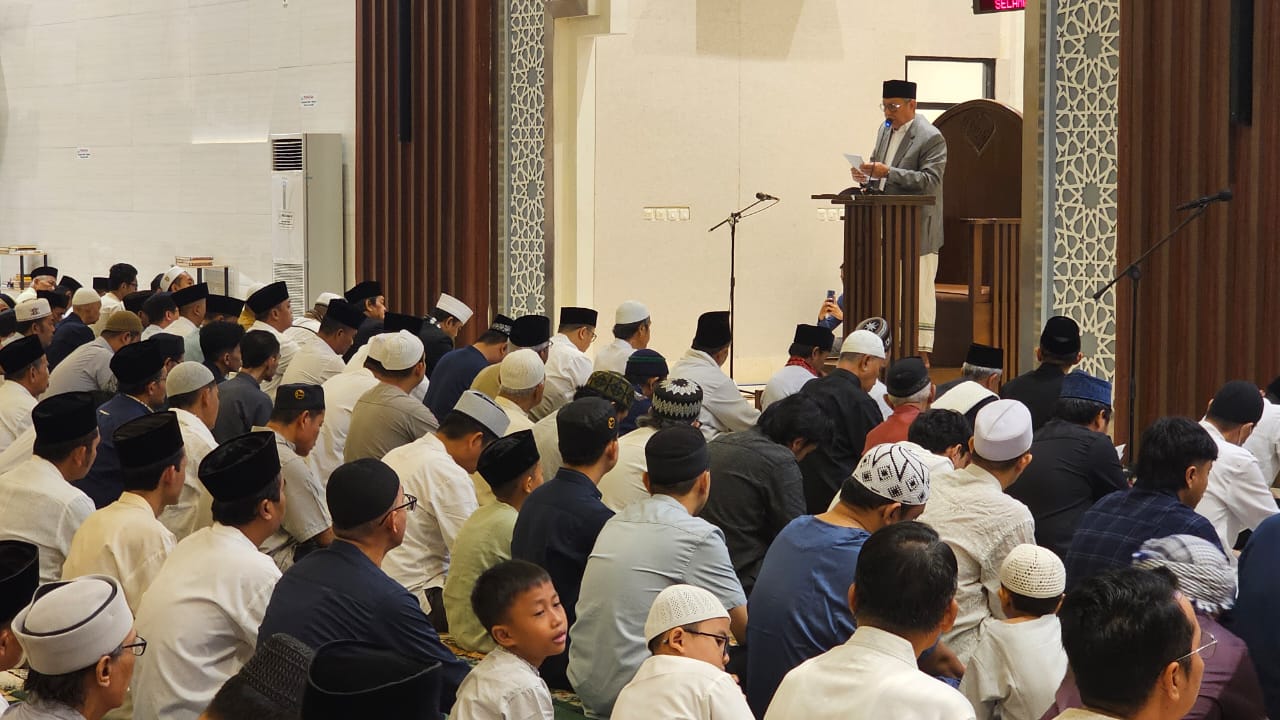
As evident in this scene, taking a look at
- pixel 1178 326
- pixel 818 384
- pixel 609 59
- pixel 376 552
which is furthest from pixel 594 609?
pixel 609 59

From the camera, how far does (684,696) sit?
2641 millimetres

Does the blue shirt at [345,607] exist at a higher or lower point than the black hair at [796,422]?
lower

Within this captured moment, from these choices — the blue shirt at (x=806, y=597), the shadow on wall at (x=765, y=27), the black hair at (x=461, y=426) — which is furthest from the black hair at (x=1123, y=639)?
the shadow on wall at (x=765, y=27)

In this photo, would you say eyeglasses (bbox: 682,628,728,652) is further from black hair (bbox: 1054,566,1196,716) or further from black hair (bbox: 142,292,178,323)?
black hair (bbox: 142,292,178,323)

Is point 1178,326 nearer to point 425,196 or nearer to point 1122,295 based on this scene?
point 1122,295

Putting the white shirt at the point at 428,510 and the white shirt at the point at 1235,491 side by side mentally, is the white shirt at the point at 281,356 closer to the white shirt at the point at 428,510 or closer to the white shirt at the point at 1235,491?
the white shirt at the point at 428,510

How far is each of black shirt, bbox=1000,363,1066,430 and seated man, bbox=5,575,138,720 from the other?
380 centimetres

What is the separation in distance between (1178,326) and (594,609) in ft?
13.2

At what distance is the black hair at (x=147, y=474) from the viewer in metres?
3.89

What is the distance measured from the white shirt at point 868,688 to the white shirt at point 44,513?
261cm

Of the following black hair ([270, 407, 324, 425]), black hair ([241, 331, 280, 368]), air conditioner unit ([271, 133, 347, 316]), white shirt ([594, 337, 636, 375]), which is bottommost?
black hair ([270, 407, 324, 425])

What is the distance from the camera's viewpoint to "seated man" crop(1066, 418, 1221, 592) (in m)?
3.39

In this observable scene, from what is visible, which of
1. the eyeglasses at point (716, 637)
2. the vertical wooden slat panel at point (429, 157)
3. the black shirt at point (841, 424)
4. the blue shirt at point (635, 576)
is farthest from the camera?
the vertical wooden slat panel at point (429, 157)

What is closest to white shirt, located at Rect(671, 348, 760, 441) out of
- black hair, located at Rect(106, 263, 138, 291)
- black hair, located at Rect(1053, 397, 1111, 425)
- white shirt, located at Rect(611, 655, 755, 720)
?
black hair, located at Rect(1053, 397, 1111, 425)
